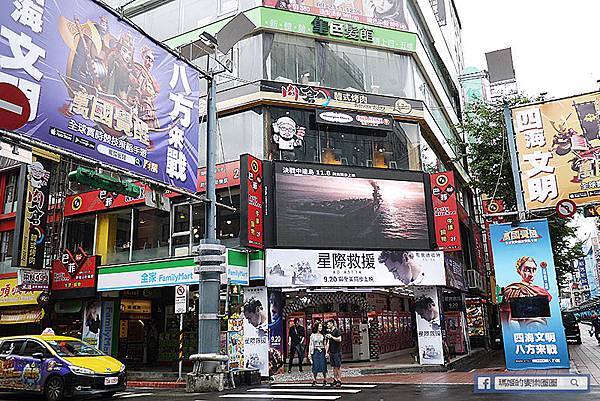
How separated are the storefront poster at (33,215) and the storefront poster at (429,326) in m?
14.3

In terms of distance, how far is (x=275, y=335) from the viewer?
656 inches

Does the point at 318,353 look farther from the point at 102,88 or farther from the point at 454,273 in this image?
the point at 454,273

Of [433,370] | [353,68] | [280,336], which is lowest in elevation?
[433,370]

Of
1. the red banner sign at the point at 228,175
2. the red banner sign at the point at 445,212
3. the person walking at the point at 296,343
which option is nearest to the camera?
the person walking at the point at 296,343

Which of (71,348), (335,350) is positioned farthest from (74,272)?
(335,350)

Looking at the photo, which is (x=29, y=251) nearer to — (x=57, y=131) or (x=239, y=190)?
(x=239, y=190)

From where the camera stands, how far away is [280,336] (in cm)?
1684

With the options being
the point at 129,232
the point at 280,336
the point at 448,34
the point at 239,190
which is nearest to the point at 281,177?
the point at 239,190

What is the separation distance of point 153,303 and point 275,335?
7.87m

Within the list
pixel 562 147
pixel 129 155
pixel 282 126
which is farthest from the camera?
pixel 282 126

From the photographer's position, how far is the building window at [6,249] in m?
22.5

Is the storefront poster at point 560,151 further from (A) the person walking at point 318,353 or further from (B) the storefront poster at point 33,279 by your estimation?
(B) the storefront poster at point 33,279

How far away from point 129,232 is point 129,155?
10558 millimetres

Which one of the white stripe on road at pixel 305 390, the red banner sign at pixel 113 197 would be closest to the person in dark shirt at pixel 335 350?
the white stripe on road at pixel 305 390
